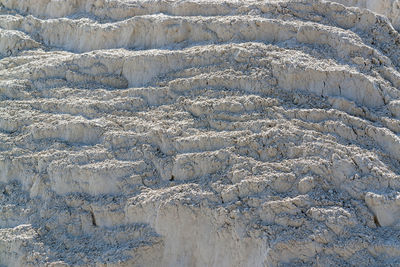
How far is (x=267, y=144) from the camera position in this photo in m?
5.10

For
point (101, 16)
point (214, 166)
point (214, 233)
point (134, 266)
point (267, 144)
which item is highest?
point (101, 16)

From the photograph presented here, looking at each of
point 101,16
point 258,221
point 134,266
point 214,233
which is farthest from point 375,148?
point 101,16

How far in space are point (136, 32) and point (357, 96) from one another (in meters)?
2.93

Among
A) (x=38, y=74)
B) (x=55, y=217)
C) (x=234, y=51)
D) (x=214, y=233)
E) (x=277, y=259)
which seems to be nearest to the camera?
(x=277, y=259)

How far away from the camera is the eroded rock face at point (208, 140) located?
4.74 m

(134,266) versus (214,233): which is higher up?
(214,233)

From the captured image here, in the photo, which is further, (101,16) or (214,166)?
(101,16)

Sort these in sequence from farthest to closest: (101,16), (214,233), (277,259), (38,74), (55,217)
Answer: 1. (101,16)
2. (38,74)
3. (55,217)
4. (214,233)
5. (277,259)

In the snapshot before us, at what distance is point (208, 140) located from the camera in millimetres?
5258

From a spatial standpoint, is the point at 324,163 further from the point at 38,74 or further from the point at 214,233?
the point at 38,74

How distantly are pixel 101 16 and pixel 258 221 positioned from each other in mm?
3836

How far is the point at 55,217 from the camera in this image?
528cm

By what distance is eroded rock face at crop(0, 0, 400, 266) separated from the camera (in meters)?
4.74

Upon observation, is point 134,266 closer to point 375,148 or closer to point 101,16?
point 375,148
